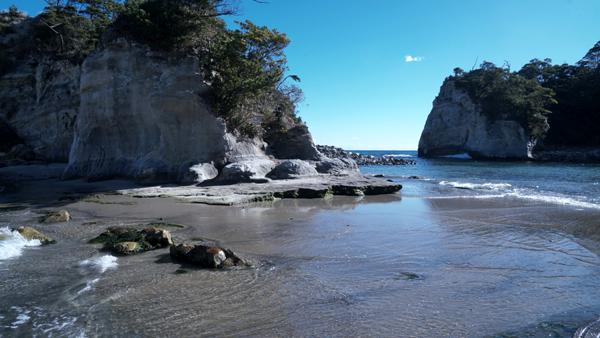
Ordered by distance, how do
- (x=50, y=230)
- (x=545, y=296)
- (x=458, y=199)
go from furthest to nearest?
(x=458, y=199) → (x=50, y=230) → (x=545, y=296)

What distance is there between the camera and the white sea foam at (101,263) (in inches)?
250

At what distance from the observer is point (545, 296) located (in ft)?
17.7

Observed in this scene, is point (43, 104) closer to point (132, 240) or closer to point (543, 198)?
point (132, 240)

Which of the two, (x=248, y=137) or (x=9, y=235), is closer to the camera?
(x=9, y=235)

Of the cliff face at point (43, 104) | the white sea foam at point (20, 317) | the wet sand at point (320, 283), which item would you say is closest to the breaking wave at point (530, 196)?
the wet sand at point (320, 283)

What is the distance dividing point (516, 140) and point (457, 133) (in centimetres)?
1214

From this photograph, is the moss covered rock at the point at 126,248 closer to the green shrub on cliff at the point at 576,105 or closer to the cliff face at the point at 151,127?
the cliff face at the point at 151,127

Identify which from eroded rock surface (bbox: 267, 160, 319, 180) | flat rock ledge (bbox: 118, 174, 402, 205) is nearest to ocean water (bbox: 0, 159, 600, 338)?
flat rock ledge (bbox: 118, 174, 402, 205)

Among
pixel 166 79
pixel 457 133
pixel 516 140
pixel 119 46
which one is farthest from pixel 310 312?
pixel 457 133

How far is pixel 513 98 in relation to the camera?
2349 inches

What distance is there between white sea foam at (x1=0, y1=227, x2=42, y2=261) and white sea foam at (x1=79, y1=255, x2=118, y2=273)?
140 centimetres

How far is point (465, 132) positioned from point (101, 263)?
233ft

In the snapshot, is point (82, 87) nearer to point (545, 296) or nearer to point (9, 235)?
point (9, 235)

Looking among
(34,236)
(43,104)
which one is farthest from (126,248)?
(43,104)
